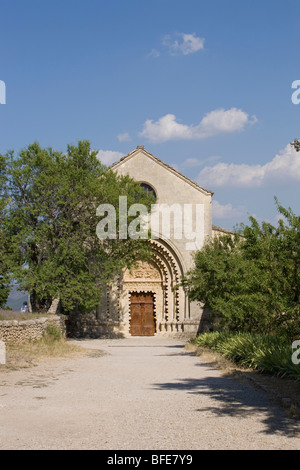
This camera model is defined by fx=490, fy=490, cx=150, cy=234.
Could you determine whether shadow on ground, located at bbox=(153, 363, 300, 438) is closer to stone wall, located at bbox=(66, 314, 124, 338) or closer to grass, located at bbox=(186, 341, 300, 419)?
grass, located at bbox=(186, 341, 300, 419)

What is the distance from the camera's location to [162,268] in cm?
3341

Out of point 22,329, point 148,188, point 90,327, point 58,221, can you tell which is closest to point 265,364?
point 22,329

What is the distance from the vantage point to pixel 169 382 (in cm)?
1100

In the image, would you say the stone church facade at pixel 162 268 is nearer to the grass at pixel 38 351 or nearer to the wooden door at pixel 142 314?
the wooden door at pixel 142 314

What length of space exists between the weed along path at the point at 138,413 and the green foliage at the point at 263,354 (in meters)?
0.98

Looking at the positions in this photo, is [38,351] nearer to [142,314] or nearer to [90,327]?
[90,327]

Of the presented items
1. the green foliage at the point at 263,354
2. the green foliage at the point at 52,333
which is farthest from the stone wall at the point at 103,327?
the green foliage at the point at 263,354

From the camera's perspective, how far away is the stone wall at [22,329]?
16.9 meters

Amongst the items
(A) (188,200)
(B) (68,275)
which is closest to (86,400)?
(B) (68,275)

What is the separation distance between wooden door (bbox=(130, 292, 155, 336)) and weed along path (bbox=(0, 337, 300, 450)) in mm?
21244

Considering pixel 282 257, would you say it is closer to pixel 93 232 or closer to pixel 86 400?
pixel 86 400

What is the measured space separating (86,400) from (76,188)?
729 inches

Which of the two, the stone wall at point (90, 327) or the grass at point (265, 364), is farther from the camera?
the stone wall at point (90, 327)

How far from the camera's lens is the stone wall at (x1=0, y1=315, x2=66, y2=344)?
16922mm
